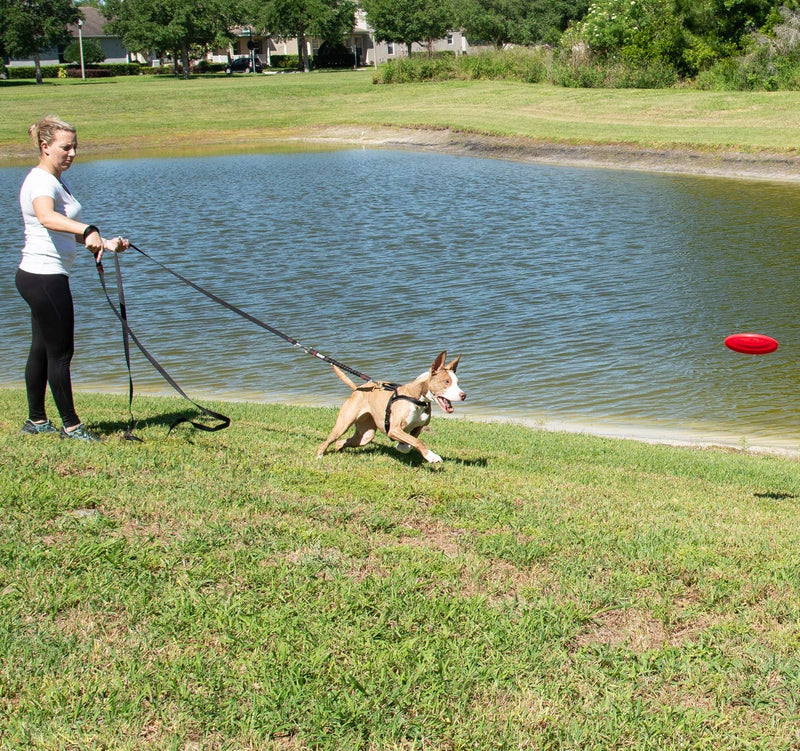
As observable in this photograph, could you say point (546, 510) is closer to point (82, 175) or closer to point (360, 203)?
point (360, 203)

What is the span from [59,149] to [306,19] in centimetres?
8376

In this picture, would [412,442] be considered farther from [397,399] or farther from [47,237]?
[47,237]

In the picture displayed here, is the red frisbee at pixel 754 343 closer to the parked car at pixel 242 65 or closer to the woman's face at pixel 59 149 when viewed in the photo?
the woman's face at pixel 59 149

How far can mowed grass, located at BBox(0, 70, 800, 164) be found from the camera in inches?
1275

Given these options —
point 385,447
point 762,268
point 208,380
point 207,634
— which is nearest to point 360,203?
point 762,268

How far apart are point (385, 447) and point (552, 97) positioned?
38.0 meters

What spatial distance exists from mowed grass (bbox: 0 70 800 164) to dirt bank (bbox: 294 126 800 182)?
0.44 meters

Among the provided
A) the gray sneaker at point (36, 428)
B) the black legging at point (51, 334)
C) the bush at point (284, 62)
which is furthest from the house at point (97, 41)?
the black legging at point (51, 334)

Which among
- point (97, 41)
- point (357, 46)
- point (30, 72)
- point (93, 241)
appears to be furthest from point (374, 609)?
point (97, 41)

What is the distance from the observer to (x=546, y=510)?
224 inches

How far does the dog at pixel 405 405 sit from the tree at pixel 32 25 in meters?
78.2

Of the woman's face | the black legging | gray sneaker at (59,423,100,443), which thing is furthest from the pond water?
the woman's face

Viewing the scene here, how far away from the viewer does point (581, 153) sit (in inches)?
1280

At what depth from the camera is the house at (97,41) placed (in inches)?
4104
